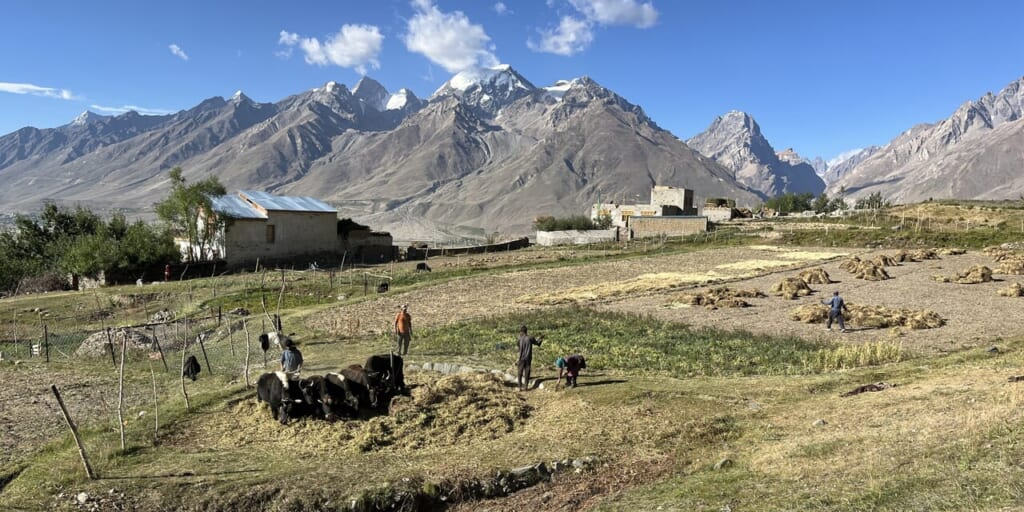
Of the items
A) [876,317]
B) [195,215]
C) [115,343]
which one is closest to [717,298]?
[876,317]

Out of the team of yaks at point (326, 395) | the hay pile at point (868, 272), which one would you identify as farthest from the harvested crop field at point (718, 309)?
the team of yaks at point (326, 395)

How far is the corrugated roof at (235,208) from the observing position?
57.0m

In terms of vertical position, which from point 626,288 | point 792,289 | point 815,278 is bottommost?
point 626,288

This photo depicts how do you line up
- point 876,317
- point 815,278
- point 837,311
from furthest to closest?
1. point 815,278
2. point 876,317
3. point 837,311

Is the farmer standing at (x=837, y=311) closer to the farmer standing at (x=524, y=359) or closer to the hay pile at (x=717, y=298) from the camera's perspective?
the hay pile at (x=717, y=298)

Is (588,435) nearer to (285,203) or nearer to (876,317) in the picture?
(876,317)

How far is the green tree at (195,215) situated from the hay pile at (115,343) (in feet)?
106

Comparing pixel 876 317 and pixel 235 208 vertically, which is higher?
pixel 235 208

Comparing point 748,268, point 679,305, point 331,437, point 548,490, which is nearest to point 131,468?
point 331,437

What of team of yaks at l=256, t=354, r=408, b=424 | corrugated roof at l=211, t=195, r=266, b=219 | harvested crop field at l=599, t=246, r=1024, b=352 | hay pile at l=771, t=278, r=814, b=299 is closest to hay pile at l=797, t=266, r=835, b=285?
harvested crop field at l=599, t=246, r=1024, b=352

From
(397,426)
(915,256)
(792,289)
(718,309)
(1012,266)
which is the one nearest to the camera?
(397,426)

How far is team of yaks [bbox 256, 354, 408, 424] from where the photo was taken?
14008mm

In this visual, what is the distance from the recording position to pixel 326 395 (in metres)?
14.1

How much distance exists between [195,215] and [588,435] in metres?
56.6
